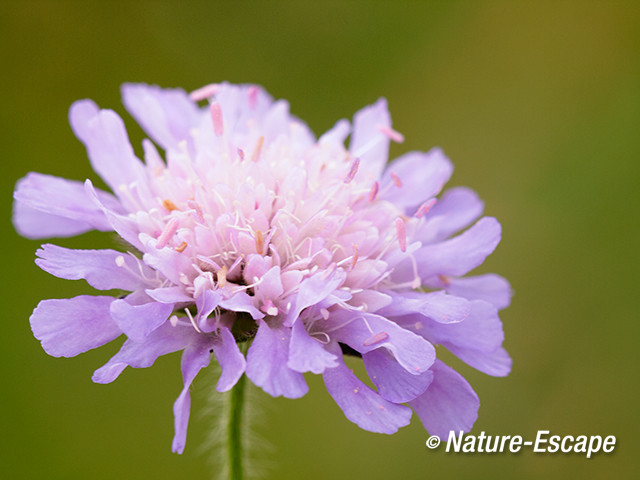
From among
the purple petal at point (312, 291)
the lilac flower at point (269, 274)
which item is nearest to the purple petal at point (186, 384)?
the lilac flower at point (269, 274)

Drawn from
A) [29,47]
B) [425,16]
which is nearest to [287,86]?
[425,16]

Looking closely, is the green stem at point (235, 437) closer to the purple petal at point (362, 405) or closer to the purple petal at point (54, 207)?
the purple petal at point (362, 405)

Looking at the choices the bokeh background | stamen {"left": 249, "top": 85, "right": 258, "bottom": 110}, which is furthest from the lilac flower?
the bokeh background

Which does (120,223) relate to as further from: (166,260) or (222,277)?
(222,277)

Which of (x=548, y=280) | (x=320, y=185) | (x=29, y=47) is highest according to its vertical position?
(x=29, y=47)

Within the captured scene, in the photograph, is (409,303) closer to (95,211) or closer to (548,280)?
(95,211)

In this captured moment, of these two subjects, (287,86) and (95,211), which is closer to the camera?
(95,211)

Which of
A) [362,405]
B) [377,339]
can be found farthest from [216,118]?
[362,405]
